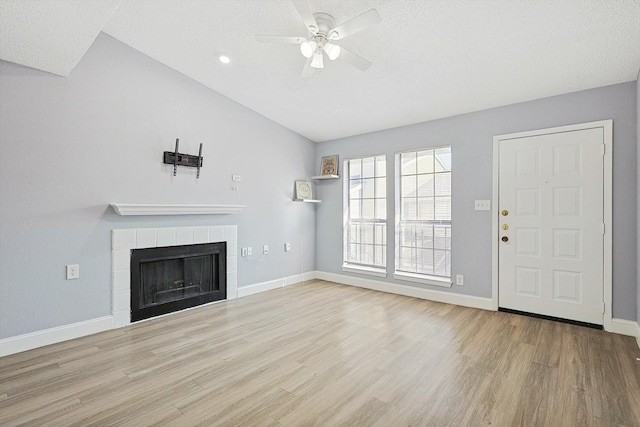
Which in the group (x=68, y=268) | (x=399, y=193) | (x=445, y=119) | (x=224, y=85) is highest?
(x=224, y=85)

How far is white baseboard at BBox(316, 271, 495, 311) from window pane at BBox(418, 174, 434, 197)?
1353mm

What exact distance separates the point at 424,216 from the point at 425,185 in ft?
1.47

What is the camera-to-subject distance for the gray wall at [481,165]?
300 centimetres

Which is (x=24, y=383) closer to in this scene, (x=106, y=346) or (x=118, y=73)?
(x=106, y=346)

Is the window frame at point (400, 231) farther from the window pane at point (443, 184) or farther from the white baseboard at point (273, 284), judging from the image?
the white baseboard at point (273, 284)

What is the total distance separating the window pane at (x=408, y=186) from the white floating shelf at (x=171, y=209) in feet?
7.84

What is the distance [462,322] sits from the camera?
11.0 ft

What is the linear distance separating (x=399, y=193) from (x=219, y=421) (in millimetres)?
3716

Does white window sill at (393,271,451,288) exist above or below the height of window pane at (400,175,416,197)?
below

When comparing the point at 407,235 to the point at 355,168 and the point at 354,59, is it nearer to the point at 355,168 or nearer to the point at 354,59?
the point at 355,168

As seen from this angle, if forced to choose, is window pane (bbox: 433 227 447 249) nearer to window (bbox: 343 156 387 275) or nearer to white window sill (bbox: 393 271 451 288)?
white window sill (bbox: 393 271 451 288)

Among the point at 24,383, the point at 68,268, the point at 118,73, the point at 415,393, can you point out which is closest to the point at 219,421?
the point at 415,393

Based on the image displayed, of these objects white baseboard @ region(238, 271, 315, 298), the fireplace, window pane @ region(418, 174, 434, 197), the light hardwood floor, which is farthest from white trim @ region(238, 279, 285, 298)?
window pane @ region(418, 174, 434, 197)

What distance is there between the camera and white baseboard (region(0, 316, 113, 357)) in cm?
260
